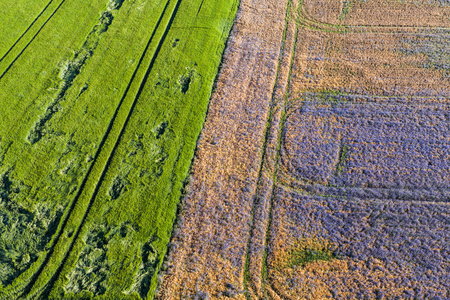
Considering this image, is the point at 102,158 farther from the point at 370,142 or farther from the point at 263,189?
the point at 370,142

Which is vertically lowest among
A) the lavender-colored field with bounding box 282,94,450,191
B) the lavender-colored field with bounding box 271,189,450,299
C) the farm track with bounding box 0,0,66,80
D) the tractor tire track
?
the lavender-colored field with bounding box 271,189,450,299

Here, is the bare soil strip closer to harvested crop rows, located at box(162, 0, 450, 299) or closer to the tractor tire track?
harvested crop rows, located at box(162, 0, 450, 299)

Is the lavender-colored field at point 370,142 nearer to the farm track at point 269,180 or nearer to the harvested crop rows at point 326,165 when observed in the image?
the harvested crop rows at point 326,165

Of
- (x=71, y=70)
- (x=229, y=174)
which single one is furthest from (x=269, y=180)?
(x=71, y=70)

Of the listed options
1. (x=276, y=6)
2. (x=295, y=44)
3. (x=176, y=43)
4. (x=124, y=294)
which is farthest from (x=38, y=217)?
(x=276, y=6)

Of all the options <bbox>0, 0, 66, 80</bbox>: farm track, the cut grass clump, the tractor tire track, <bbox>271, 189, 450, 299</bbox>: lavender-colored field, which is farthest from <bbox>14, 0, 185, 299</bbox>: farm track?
the tractor tire track

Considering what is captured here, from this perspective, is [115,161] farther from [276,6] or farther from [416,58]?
[416,58]
